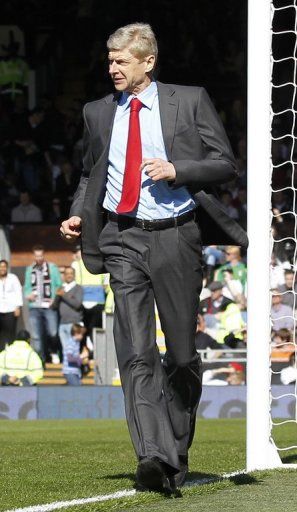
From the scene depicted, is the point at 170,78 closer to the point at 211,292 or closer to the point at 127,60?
the point at 211,292

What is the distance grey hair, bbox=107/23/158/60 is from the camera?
634 centimetres

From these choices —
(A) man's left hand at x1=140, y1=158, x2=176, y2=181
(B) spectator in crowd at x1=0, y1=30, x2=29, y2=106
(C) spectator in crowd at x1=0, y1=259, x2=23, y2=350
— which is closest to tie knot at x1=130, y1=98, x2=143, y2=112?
(A) man's left hand at x1=140, y1=158, x2=176, y2=181

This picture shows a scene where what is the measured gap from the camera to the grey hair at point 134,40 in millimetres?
6344

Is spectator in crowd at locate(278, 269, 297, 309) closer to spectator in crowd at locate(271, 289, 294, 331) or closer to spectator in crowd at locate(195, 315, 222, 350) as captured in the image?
spectator in crowd at locate(271, 289, 294, 331)

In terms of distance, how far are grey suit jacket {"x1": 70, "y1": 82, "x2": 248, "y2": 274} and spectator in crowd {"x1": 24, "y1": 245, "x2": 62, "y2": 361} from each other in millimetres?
13572

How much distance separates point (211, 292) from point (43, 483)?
1253 centimetres

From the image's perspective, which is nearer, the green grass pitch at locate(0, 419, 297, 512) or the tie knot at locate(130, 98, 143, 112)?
the green grass pitch at locate(0, 419, 297, 512)

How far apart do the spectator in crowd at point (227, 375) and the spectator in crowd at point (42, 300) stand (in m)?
3.18

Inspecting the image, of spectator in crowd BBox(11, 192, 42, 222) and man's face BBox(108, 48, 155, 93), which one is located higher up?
man's face BBox(108, 48, 155, 93)

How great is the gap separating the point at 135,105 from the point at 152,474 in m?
1.65

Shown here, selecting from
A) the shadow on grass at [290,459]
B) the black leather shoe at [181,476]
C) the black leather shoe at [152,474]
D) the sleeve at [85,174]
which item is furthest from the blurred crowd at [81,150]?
the black leather shoe at [152,474]

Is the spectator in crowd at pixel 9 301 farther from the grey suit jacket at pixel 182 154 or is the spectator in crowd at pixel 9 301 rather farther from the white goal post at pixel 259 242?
the grey suit jacket at pixel 182 154

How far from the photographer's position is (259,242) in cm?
768

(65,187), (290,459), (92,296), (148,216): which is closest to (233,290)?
(92,296)
